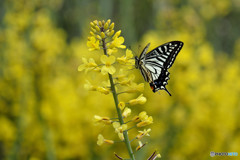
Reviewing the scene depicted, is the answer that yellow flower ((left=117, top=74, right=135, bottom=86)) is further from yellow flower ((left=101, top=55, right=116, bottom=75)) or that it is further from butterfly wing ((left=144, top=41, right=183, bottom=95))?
butterfly wing ((left=144, top=41, right=183, bottom=95))

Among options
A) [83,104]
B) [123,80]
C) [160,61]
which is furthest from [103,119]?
[83,104]

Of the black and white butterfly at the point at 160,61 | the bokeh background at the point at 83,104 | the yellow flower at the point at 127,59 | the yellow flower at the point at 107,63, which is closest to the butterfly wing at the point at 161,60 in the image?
the black and white butterfly at the point at 160,61

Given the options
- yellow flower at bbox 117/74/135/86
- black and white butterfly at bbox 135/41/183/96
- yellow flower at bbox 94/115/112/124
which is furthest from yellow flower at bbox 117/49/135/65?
black and white butterfly at bbox 135/41/183/96

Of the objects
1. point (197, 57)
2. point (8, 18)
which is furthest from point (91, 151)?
point (8, 18)

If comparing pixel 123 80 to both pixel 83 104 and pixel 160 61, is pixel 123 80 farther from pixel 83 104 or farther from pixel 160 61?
pixel 83 104

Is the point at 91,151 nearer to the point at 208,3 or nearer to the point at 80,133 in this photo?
the point at 80,133

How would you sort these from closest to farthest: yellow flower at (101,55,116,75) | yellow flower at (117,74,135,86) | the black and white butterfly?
yellow flower at (101,55,116,75) → yellow flower at (117,74,135,86) → the black and white butterfly

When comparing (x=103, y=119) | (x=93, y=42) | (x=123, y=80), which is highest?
(x=93, y=42)

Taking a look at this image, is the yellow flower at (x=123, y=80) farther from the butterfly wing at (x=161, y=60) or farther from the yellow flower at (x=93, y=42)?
the butterfly wing at (x=161, y=60)
